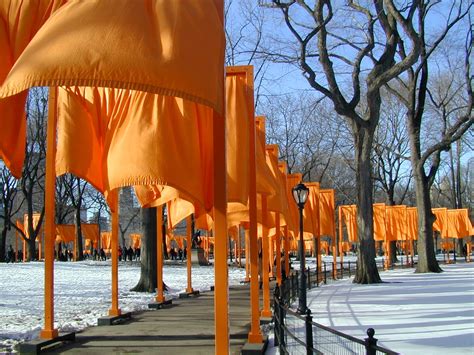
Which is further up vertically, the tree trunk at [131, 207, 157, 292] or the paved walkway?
the tree trunk at [131, 207, 157, 292]

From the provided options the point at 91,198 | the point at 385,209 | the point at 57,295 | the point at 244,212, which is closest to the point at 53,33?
the point at 244,212

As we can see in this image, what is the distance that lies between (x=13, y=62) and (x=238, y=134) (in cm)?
309

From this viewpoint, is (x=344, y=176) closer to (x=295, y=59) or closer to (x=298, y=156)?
(x=298, y=156)

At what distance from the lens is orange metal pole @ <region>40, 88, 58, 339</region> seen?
27.9 feet

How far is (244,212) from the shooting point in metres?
10.7

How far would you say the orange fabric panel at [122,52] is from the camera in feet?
14.1

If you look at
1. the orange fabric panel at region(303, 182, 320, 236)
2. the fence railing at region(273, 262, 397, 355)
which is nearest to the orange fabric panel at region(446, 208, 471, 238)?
the orange fabric panel at region(303, 182, 320, 236)

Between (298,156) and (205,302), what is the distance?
122ft

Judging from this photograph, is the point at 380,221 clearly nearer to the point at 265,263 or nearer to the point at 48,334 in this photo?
the point at 265,263

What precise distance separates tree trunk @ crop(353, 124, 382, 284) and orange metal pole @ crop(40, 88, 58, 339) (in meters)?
15.8

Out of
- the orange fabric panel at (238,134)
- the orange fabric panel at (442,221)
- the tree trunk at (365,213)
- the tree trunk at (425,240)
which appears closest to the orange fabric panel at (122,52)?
the orange fabric panel at (238,134)

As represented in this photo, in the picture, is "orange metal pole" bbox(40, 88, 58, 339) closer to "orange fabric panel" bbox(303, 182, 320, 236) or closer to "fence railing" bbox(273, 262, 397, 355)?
"fence railing" bbox(273, 262, 397, 355)

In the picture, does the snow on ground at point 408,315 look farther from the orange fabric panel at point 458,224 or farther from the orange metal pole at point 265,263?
the orange fabric panel at point 458,224

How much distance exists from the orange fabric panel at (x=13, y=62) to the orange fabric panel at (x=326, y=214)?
1988 cm
